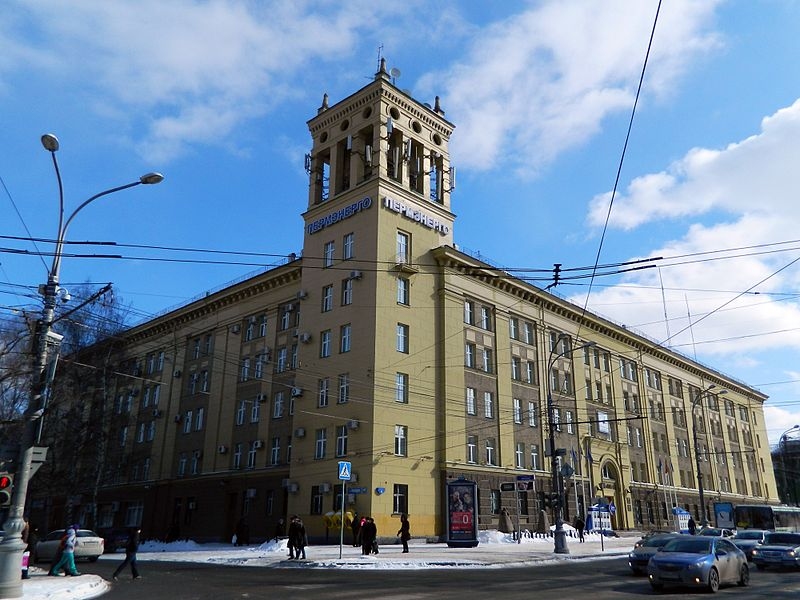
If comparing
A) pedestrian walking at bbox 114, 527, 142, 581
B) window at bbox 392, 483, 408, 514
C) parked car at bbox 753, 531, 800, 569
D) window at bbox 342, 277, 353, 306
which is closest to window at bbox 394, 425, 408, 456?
window at bbox 392, 483, 408, 514

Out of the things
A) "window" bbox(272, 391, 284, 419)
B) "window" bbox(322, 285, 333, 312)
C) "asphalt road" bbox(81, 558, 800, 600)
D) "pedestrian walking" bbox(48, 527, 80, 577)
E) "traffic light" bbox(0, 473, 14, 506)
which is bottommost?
"asphalt road" bbox(81, 558, 800, 600)

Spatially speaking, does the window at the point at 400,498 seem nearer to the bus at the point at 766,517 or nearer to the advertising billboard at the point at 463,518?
the advertising billboard at the point at 463,518

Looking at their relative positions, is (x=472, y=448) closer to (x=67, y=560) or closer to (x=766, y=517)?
(x=67, y=560)

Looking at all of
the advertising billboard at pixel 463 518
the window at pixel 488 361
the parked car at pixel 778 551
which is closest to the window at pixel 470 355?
the window at pixel 488 361

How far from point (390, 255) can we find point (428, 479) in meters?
12.7

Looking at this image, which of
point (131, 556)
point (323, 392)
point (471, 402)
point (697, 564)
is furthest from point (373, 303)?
point (697, 564)

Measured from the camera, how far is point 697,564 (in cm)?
1452

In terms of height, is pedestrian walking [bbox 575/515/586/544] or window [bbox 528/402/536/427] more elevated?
window [bbox 528/402/536/427]

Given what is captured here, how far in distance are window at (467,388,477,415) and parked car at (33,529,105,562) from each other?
20.6 metres

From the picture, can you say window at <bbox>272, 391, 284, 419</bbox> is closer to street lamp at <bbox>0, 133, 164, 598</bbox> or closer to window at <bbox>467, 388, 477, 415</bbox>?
window at <bbox>467, 388, 477, 415</bbox>

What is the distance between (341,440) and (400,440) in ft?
10.4

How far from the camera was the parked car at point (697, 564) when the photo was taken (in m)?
14.5

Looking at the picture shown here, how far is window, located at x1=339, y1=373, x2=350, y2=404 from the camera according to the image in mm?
34531

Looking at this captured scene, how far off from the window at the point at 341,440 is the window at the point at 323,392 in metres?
1.96
